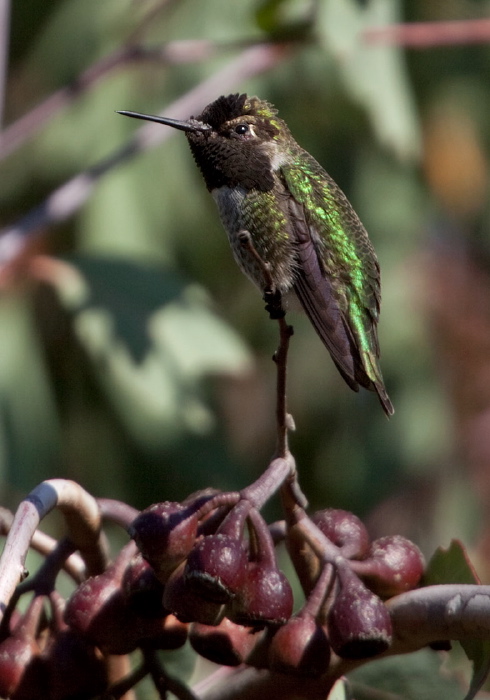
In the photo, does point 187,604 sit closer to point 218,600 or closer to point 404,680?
point 218,600

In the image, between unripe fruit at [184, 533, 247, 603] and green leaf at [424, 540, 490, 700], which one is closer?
unripe fruit at [184, 533, 247, 603]

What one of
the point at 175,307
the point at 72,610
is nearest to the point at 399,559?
the point at 72,610

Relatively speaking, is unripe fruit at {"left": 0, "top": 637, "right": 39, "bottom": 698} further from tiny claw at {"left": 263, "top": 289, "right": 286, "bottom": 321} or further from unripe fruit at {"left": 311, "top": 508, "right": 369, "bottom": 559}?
tiny claw at {"left": 263, "top": 289, "right": 286, "bottom": 321}

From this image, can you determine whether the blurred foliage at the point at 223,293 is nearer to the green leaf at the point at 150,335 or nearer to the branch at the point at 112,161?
the green leaf at the point at 150,335

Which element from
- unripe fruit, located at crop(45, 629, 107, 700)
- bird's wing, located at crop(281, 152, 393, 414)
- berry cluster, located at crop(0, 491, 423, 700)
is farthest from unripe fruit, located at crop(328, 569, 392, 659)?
bird's wing, located at crop(281, 152, 393, 414)

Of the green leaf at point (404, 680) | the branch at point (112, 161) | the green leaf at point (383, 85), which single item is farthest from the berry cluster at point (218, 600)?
the green leaf at point (383, 85)

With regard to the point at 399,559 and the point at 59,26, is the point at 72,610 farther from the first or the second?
the point at 59,26

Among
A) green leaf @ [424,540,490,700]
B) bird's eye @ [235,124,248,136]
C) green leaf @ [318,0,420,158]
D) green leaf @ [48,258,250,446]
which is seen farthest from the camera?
green leaf @ [318,0,420,158]

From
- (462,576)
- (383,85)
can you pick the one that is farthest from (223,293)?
(462,576)
